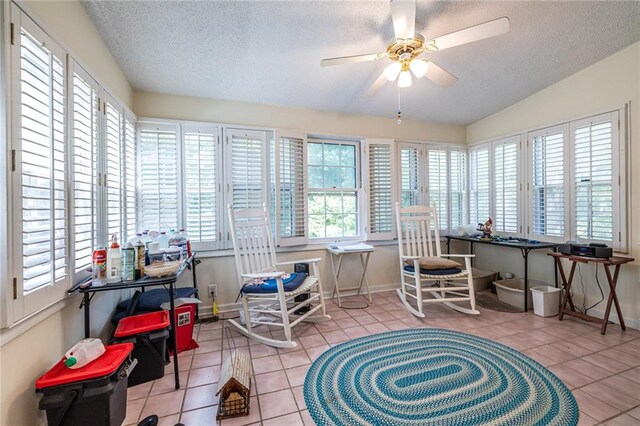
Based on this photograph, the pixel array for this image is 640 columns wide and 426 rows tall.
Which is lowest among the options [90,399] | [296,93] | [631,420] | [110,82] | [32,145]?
[631,420]

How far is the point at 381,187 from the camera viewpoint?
12.2 feet

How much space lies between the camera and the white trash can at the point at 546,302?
288cm

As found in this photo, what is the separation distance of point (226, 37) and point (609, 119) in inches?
140

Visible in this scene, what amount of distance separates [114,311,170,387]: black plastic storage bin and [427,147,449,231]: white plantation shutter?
11.5 feet

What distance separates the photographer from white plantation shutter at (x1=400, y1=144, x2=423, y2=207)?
388 centimetres

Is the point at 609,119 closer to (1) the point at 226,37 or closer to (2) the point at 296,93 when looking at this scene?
(2) the point at 296,93

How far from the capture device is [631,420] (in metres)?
1.48

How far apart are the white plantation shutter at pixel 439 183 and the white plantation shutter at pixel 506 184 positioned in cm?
62

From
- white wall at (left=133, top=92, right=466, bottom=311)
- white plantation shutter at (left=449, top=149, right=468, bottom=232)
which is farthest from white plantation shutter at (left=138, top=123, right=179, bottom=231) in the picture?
white plantation shutter at (left=449, top=149, right=468, bottom=232)

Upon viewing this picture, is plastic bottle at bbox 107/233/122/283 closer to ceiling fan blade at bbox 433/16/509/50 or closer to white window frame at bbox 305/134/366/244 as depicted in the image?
white window frame at bbox 305/134/366/244

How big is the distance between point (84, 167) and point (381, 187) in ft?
9.94

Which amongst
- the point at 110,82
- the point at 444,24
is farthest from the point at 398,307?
the point at 110,82

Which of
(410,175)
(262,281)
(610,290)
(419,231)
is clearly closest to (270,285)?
(262,281)

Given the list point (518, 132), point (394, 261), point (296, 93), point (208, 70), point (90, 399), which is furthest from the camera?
point (394, 261)
